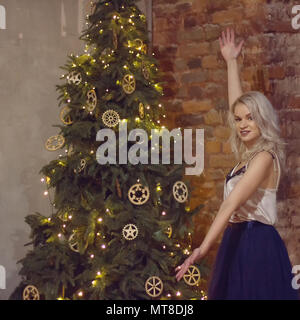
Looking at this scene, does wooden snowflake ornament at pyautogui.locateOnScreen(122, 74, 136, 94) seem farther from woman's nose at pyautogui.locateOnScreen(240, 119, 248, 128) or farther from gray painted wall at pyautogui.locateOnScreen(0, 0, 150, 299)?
gray painted wall at pyautogui.locateOnScreen(0, 0, 150, 299)

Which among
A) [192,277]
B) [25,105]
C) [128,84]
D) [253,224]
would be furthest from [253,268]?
[25,105]

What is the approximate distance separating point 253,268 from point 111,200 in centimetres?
109

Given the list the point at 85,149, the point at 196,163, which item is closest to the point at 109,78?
the point at 85,149

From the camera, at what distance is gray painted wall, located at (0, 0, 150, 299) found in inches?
160

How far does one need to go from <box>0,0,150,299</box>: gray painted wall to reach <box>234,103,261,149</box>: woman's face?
2.12 metres

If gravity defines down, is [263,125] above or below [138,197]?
above

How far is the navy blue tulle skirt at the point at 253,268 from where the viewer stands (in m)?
2.52

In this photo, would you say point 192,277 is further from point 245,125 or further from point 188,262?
point 245,125

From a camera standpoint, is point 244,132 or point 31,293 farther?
point 31,293

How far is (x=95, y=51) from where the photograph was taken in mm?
3256

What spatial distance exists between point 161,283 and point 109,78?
1556 millimetres

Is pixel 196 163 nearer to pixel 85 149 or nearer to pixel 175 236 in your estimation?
pixel 175 236

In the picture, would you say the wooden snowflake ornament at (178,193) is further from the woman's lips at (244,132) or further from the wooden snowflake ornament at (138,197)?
the woman's lips at (244,132)

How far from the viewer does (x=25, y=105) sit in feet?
13.6
